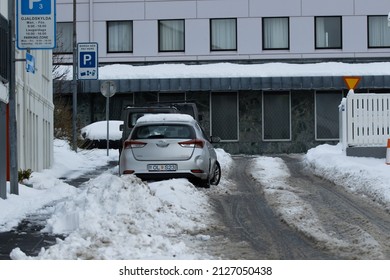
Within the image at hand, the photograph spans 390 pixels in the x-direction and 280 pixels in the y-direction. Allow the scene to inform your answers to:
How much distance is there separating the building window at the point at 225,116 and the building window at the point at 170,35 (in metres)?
3.36

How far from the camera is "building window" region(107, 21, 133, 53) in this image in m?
42.8

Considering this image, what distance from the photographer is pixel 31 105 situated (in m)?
24.8

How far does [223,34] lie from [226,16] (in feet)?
2.72

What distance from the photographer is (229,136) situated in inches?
1612

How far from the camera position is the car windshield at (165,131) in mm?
19125

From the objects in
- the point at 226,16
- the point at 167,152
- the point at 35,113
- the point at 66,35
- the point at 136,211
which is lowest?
the point at 136,211

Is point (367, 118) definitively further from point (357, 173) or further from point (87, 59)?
point (87, 59)

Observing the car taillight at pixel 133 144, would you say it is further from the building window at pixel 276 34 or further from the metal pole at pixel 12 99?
the building window at pixel 276 34

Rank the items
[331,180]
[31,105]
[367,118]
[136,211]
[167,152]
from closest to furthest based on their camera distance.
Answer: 1. [136,211]
2. [167,152]
3. [331,180]
4. [367,118]
5. [31,105]

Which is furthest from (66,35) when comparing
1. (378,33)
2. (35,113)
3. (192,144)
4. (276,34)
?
(192,144)

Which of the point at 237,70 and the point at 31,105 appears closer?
the point at 31,105

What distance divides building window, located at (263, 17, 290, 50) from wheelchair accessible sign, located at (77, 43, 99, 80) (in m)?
12.3

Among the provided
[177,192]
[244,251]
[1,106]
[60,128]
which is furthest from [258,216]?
[60,128]

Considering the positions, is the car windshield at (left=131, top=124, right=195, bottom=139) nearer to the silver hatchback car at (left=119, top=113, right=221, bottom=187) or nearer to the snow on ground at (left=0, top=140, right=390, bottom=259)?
the silver hatchback car at (left=119, top=113, right=221, bottom=187)
